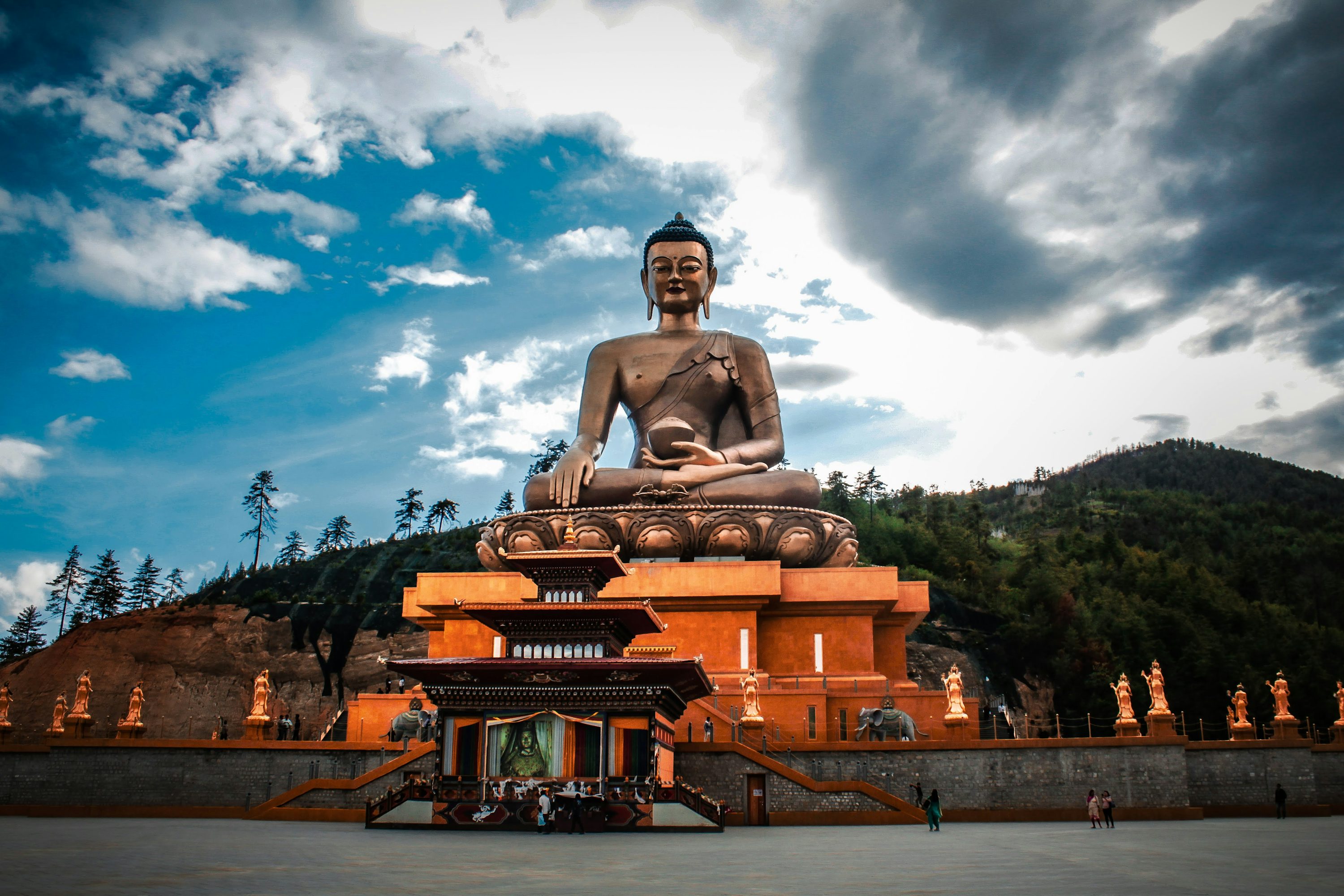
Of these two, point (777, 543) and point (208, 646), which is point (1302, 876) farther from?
point (208, 646)

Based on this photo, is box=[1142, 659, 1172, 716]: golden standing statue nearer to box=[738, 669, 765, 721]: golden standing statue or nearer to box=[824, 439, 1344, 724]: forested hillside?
box=[738, 669, 765, 721]: golden standing statue

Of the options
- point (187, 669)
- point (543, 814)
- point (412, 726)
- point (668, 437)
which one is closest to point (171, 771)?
point (412, 726)

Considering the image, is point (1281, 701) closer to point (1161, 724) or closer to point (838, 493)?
point (1161, 724)

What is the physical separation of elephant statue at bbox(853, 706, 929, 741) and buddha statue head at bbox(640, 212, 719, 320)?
1120 cm

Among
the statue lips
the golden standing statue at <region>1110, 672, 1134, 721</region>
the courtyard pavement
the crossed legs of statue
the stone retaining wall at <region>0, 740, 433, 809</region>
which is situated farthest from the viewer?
the statue lips

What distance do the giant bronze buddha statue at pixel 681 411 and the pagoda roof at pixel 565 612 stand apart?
260 inches

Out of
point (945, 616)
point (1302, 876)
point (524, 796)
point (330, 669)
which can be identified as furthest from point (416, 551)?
point (1302, 876)

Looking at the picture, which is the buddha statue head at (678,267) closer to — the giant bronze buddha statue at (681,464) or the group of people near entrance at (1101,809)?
the giant bronze buddha statue at (681,464)

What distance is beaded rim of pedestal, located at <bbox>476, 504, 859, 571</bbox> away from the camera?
2166 centimetres

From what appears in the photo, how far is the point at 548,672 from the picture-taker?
14.5 metres

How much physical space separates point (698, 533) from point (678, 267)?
6.84 metres

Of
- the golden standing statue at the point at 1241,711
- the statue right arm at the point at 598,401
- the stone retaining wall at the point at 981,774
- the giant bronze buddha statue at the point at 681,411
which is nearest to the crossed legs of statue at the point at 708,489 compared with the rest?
the giant bronze buddha statue at the point at 681,411

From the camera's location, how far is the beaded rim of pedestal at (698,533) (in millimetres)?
21656

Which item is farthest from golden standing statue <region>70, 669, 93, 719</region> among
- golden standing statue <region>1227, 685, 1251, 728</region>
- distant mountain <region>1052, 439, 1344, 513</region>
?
distant mountain <region>1052, 439, 1344, 513</region>
